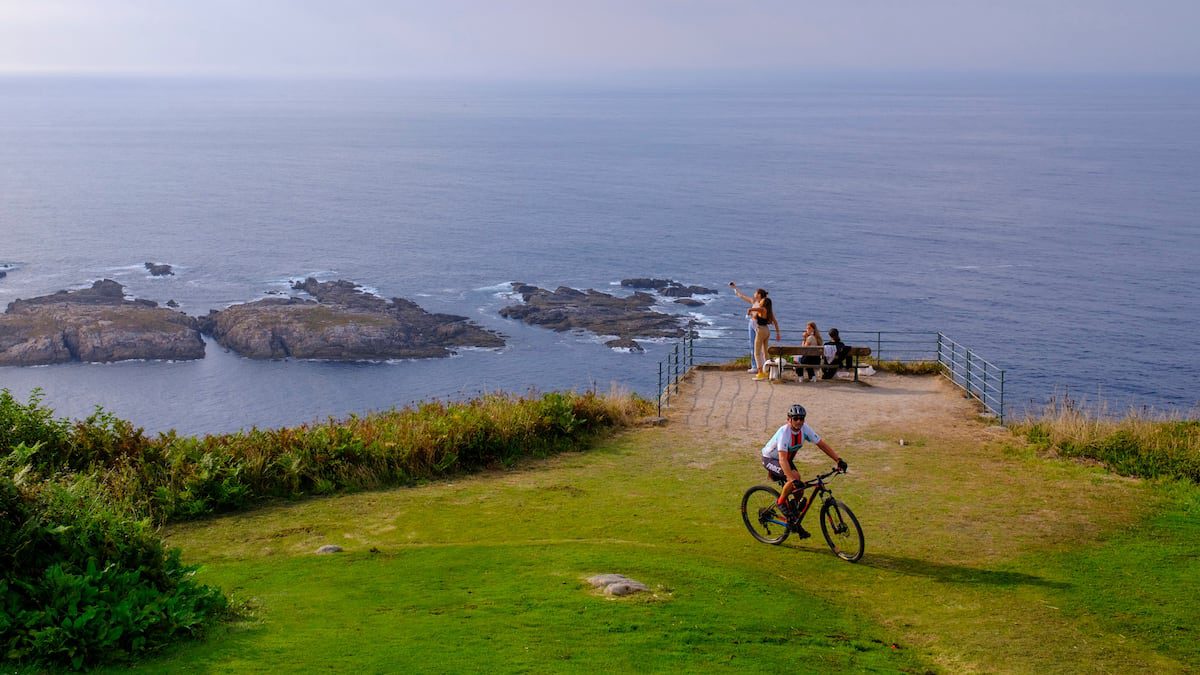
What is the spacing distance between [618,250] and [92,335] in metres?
45.3

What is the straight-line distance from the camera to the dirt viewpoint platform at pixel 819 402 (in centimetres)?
2209

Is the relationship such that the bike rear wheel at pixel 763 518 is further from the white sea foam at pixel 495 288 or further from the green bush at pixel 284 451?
the white sea foam at pixel 495 288

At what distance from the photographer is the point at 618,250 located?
4033 inches

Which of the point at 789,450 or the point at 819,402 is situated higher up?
the point at 789,450

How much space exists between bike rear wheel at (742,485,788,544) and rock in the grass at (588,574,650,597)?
3.00 meters

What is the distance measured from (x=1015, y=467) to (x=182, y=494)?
13.6m

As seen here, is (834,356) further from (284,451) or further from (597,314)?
(597,314)

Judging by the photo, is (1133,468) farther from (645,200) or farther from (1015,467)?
(645,200)

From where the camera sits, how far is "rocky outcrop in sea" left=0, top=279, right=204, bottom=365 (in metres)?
77.6

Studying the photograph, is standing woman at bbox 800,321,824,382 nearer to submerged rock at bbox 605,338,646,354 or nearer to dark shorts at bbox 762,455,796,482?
dark shorts at bbox 762,455,796,482

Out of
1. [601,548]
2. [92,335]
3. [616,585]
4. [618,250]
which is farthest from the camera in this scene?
[618,250]

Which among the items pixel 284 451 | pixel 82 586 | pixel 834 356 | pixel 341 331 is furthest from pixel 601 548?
pixel 341 331

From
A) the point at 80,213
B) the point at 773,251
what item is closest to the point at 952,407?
the point at 773,251

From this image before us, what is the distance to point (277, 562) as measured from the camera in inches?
532
